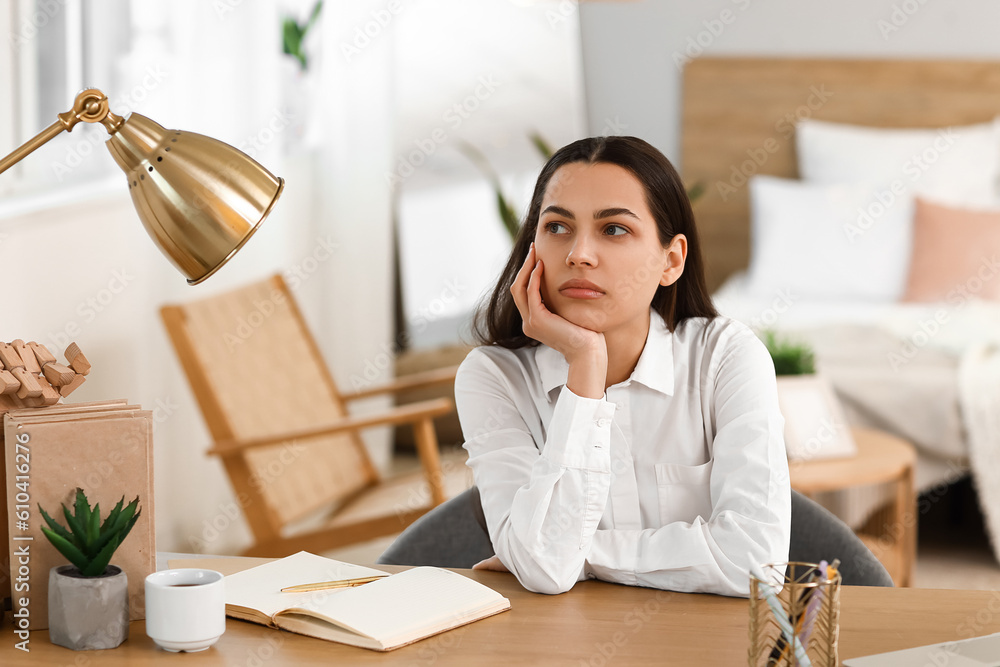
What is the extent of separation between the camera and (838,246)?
14.0 feet

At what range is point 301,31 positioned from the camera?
3.77m

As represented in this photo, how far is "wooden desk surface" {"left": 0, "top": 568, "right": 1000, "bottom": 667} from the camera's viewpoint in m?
1.04

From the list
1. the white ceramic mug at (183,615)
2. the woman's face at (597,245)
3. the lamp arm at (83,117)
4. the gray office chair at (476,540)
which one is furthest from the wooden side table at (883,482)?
the lamp arm at (83,117)

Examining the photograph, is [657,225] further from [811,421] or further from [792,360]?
[792,360]

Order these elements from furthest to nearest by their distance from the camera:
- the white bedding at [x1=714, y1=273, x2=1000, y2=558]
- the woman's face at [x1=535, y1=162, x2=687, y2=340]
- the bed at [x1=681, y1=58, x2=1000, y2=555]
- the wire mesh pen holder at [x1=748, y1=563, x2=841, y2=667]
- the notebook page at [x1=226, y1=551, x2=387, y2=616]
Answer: the bed at [x1=681, y1=58, x2=1000, y2=555] → the white bedding at [x1=714, y1=273, x2=1000, y2=558] → the woman's face at [x1=535, y1=162, x2=687, y2=340] → the notebook page at [x1=226, y1=551, x2=387, y2=616] → the wire mesh pen holder at [x1=748, y1=563, x2=841, y2=667]

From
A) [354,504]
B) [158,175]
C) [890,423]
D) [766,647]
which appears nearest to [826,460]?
[890,423]

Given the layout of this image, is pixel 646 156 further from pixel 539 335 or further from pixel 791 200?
pixel 791 200

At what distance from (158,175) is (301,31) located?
2908mm

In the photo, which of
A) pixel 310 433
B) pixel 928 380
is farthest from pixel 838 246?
pixel 310 433

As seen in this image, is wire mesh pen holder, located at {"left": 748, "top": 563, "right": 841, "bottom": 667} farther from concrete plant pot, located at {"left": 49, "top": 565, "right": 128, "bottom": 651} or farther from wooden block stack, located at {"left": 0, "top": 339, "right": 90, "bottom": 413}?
wooden block stack, located at {"left": 0, "top": 339, "right": 90, "bottom": 413}

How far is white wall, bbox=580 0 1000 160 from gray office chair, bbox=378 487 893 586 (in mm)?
3565

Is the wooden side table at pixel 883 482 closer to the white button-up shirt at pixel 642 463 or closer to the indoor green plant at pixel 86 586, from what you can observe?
the white button-up shirt at pixel 642 463

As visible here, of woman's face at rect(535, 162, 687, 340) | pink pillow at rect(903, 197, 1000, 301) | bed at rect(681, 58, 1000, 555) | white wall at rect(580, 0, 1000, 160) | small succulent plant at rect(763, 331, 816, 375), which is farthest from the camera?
white wall at rect(580, 0, 1000, 160)

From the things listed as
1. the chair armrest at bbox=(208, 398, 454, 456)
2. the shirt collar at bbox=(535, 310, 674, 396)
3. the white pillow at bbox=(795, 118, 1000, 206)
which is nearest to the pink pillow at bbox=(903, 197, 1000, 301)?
the white pillow at bbox=(795, 118, 1000, 206)
